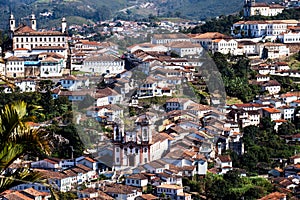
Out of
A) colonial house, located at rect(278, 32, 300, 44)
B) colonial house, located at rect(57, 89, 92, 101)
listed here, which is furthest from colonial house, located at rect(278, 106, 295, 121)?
colonial house, located at rect(278, 32, 300, 44)

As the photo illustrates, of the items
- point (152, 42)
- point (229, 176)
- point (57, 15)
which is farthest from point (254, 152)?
point (57, 15)

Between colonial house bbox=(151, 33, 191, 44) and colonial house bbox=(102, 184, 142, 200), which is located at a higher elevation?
colonial house bbox=(151, 33, 191, 44)

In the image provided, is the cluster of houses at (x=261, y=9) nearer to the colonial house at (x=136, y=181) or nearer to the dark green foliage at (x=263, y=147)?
the dark green foliage at (x=263, y=147)

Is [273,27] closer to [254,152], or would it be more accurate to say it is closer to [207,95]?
[207,95]

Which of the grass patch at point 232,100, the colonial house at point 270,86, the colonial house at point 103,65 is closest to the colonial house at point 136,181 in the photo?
the grass patch at point 232,100

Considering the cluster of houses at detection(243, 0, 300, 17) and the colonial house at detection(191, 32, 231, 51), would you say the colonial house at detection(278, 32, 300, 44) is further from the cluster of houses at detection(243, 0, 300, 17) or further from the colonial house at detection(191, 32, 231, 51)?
the cluster of houses at detection(243, 0, 300, 17)

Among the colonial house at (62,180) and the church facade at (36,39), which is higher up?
the church facade at (36,39)
